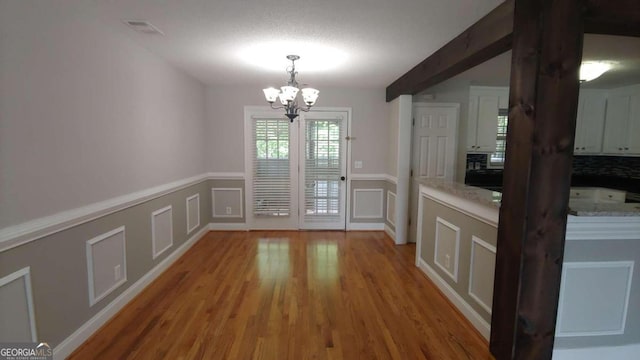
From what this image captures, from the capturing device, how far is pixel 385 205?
5.04 m

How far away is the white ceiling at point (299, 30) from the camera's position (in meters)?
2.07

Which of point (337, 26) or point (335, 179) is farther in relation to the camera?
point (335, 179)

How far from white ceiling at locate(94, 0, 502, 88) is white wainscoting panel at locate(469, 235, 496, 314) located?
172 centimetres

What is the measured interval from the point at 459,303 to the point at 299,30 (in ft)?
8.95

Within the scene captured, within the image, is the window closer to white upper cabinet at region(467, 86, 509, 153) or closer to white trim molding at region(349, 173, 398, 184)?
white upper cabinet at region(467, 86, 509, 153)

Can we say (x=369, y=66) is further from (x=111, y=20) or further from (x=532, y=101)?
(x=111, y=20)

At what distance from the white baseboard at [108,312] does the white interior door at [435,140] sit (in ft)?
11.7

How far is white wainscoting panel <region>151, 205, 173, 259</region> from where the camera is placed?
319 cm

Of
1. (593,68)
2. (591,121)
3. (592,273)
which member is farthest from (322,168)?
Result: (591,121)

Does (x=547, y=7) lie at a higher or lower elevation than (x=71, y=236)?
higher

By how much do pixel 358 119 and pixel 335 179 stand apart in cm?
106

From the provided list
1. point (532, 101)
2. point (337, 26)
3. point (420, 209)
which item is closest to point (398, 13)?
point (337, 26)

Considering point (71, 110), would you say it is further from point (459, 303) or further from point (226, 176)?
point (459, 303)

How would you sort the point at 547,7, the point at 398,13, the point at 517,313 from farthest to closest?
the point at 398,13, the point at 517,313, the point at 547,7
